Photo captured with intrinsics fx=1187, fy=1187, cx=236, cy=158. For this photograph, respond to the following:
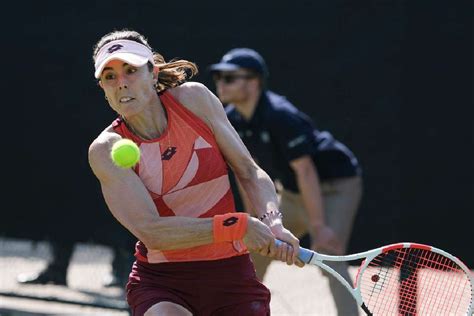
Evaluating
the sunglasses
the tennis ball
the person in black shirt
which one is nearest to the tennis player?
the tennis ball

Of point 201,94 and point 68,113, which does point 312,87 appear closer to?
point 68,113

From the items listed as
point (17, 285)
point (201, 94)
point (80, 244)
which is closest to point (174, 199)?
point (201, 94)

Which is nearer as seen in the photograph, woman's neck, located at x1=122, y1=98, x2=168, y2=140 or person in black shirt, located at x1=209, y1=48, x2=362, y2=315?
woman's neck, located at x1=122, y1=98, x2=168, y2=140

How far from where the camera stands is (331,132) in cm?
665

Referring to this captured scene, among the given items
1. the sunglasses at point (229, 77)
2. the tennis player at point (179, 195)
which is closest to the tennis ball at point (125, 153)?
the tennis player at point (179, 195)

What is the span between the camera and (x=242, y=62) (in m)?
6.23

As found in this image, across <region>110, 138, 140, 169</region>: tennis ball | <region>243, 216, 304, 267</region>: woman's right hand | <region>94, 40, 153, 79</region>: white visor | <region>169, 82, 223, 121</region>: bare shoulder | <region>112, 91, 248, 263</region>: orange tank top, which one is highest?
<region>94, 40, 153, 79</region>: white visor

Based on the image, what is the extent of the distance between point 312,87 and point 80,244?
1.70 meters

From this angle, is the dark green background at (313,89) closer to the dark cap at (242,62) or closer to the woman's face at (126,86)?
the dark cap at (242,62)

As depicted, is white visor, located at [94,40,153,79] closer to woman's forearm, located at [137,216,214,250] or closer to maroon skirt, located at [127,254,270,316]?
woman's forearm, located at [137,216,214,250]

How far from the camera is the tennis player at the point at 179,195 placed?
12.8 feet

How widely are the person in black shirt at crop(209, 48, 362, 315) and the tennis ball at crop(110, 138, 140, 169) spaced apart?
2.38 metres

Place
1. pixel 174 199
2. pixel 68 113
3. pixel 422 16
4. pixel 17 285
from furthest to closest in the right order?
pixel 17 285, pixel 68 113, pixel 422 16, pixel 174 199

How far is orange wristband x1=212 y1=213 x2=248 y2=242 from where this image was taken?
384 cm
